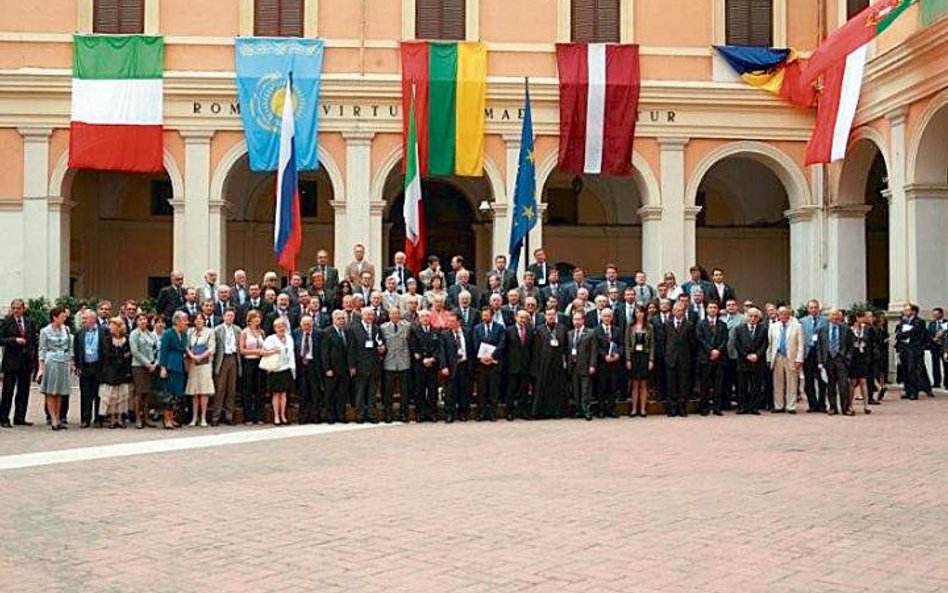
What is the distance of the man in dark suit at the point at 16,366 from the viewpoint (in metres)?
16.0

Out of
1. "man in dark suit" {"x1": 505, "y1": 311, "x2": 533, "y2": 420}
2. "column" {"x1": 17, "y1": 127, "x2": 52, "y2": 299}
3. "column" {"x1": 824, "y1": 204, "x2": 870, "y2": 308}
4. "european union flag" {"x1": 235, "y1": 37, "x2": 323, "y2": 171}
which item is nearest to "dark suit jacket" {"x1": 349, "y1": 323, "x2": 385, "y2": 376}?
"man in dark suit" {"x1": 505, "y1": 311, "x2": 533, "y2": 420}

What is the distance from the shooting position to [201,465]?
1166cm

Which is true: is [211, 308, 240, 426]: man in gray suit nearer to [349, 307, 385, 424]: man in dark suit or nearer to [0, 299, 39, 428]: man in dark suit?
[349, 307, 385, 424]: man in dark suit

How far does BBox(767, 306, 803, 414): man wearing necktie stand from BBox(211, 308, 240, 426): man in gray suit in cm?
792

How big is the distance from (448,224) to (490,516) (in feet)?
69.9

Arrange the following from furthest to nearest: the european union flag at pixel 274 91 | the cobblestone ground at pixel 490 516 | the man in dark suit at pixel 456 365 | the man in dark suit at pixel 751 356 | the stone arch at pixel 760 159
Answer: the stone arch at pixel 760 159, the european union flag at pixel 274 91, the man in dark suit at pixel 751 356, the man in dark suit at pixel 456 365, the cobblestone ground at pixel 490 516

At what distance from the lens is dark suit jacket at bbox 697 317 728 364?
677 inches

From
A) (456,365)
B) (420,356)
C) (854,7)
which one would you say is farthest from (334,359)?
(854,7)

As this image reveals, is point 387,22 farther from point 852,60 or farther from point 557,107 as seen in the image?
point 852,60

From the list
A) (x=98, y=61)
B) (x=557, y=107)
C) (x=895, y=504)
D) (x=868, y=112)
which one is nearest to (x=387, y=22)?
(x=557, y=107)

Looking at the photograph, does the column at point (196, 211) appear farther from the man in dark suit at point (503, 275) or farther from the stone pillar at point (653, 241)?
the stone pillar at point (653, 241)

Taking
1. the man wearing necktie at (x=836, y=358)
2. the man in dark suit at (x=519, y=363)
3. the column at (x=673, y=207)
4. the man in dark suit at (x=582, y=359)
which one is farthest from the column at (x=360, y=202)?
the man wearing necktie at (x=836, y=358)

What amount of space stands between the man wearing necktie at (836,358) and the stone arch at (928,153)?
618 centimetres

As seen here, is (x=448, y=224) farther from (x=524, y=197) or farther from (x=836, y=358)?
(x=836, y=358)
